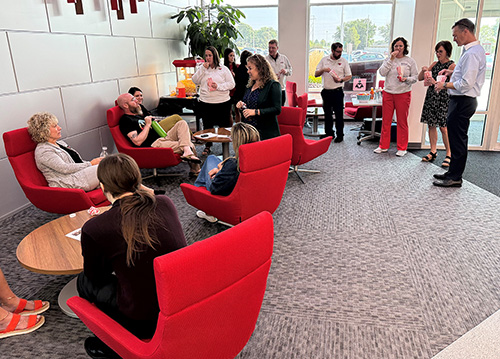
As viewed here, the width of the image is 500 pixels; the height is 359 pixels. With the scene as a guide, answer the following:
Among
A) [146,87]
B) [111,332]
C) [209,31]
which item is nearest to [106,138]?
[146,87]

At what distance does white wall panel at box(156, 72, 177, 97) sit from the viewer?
297 inches

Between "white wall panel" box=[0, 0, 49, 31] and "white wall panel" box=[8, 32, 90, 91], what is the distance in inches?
3.3

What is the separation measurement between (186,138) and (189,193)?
1.85 meters

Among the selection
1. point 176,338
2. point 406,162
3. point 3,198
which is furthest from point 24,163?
point 406,162

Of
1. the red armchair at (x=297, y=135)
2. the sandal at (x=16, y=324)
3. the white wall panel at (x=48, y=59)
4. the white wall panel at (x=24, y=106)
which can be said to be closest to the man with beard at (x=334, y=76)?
the red armchair at (x=297, y=135)

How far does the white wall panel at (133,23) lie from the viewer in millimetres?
5944

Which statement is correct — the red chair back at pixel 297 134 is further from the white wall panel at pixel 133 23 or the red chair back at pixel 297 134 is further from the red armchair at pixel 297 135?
the white wall panel at pixel 133 23

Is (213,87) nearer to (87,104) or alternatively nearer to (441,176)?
(87,104)

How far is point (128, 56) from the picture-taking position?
6.34 m

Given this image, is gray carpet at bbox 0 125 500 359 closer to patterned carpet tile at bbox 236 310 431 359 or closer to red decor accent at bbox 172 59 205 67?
patterned carpet tile at bbox 236 310 431 359

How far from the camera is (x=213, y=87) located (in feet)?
19.9

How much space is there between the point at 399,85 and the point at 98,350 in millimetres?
5714

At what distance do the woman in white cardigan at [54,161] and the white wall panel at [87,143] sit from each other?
1328 mm

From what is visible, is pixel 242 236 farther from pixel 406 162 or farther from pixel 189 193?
pixel 406 162
